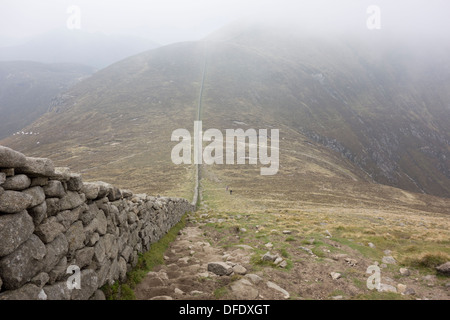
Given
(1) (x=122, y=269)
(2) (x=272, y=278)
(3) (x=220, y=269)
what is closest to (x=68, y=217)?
(1) (x=122, y=269)

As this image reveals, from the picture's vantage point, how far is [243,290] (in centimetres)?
719

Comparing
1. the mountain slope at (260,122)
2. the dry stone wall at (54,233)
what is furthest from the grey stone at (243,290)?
the mountain slope at (260,122)

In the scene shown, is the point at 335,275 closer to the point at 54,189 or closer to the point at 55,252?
the point at 55,252

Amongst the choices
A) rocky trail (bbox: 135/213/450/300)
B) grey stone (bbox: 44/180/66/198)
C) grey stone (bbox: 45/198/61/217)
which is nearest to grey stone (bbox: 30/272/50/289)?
grey stone (bbox: 45/198/61/217)

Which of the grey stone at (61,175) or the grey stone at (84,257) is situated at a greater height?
the grey stone at (61,175)

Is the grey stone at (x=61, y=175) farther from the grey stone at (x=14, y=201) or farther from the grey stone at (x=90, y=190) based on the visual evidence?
the grey stone at (x=14, y=201)

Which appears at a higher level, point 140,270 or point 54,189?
point 54,189

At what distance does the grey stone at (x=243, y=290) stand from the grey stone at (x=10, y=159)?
19.2 feet

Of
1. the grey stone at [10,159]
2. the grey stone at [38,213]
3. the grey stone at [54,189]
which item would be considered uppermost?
the grey stone at [10,159]

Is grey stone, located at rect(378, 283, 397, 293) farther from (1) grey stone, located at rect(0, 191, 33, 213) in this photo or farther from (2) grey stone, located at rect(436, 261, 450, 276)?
(1) grey stone, located at rect(0, 191, 33, 213)

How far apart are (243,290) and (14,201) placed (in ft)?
19.1

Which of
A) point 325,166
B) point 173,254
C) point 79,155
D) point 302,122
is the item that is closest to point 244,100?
point 302,122

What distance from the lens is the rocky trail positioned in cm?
727

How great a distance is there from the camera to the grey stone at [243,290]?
692 cm
